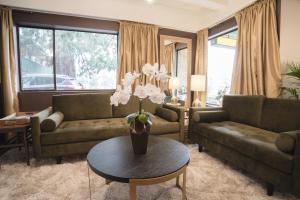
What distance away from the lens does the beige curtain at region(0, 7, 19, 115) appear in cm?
311

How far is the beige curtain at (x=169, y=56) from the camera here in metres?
4.29

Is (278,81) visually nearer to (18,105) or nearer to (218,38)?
(218,38)

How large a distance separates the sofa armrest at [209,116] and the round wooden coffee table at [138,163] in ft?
3.37

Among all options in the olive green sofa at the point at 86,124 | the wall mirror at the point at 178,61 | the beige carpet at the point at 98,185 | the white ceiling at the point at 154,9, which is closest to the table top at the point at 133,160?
→ the beige carpet at the point at 98,185

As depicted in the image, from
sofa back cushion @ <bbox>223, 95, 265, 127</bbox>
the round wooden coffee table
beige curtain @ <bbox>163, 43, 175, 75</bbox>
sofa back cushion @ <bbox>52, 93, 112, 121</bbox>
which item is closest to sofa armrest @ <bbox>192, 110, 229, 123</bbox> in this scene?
sofa back cushion @ <bbox>223, 95, 265, 127</bbox>

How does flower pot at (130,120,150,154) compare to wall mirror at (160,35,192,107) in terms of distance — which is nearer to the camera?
flower pot at (130,120,150,154)

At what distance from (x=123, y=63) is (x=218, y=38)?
89.1 inches

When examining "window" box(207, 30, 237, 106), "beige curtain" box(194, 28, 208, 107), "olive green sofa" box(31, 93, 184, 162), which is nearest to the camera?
"olive green sofa" box(31, 93, 184, 162)

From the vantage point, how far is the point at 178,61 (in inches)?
174

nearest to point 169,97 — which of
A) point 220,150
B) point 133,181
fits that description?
point 220,150

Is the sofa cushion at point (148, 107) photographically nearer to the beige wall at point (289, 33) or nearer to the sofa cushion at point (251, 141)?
the sofa cushion at point (251, 141)

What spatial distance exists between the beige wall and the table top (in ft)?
7.48

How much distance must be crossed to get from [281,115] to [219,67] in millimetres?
2150

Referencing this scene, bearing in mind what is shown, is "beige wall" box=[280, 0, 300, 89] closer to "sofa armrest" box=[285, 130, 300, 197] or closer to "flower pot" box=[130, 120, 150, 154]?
"sofa armrest" box=[285, 130, 300, 197]
